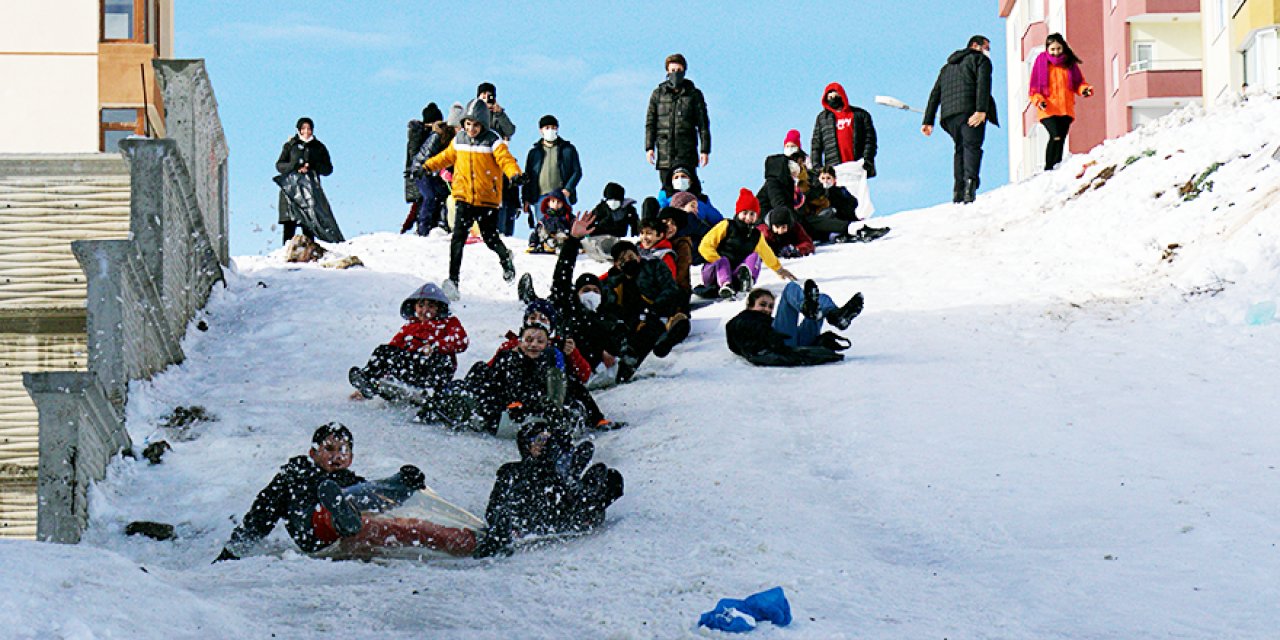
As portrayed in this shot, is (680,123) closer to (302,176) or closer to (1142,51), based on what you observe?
(302,176)

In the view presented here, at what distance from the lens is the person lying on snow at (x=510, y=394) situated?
9.92 metres

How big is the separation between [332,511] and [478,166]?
27.0 feet

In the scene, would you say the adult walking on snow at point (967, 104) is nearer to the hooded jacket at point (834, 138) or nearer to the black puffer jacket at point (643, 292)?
the hooded jacket at point (834, 138)

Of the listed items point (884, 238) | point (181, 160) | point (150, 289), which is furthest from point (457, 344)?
point (884, 238)

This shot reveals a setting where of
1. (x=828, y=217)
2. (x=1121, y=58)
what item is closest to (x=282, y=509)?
(x=828, y=217)

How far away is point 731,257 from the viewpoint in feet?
49.3

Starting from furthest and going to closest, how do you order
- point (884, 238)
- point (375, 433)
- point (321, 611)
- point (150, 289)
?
point (884, 238), point (150, 289), point (375, 433), point (321, 611)

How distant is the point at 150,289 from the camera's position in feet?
35.0

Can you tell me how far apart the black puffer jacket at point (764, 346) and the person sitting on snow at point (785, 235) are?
4.69 meters

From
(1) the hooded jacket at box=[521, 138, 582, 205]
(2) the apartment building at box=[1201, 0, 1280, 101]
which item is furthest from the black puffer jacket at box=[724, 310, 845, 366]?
(2) the apartment building at box=[1201, 0, 1280, 101]

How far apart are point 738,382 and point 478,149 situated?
4.93 metres

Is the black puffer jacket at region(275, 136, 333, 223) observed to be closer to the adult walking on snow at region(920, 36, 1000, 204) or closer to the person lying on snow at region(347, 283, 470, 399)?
the adult walking on snow at region(920, 36, 1000, 204)

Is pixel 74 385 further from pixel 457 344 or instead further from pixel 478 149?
pixel 478 149

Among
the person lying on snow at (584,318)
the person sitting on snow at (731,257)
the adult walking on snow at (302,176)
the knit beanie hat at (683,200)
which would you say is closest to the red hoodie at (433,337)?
the person lying on snow at (584,318)
